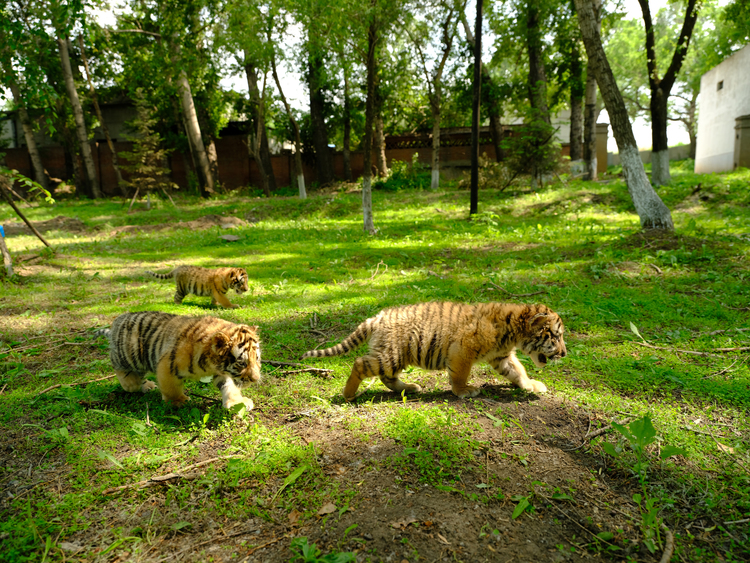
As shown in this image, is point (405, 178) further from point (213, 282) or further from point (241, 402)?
point (241, 402)

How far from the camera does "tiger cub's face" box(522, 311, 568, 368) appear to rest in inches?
162

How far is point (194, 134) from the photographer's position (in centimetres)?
2292

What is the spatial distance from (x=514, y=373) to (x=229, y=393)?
2.68 m

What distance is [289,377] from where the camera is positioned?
15.8ft

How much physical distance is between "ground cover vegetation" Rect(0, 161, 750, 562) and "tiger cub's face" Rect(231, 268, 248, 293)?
0.28 meters

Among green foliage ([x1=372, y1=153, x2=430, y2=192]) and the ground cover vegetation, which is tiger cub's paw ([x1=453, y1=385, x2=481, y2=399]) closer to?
the ground cover vegetation

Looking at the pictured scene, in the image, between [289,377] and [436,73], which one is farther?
[436,73]

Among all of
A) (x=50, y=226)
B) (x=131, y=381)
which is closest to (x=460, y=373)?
(x=131, y=381)

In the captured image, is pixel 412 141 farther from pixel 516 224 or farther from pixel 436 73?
pixel 516 224

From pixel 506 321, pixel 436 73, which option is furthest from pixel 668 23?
pixel 506 321

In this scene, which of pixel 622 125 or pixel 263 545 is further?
pixel 622 125

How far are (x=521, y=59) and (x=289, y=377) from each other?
76.7ft

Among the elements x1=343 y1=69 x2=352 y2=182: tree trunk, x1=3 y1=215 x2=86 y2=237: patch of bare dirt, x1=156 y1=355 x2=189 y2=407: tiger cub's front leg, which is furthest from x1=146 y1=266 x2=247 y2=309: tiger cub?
x1=343 y1=69 x2=352 y2=182: tree trunk

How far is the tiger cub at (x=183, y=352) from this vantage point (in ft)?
12.6
